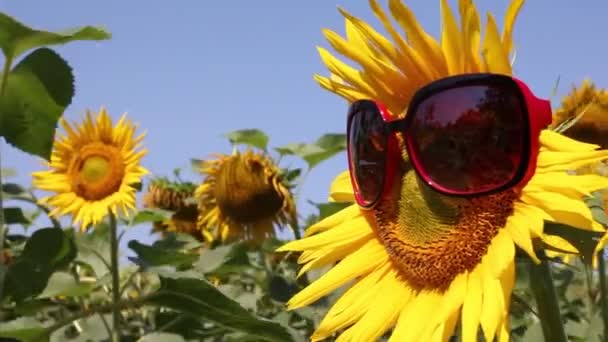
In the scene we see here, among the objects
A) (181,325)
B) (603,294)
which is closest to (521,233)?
(603,294)

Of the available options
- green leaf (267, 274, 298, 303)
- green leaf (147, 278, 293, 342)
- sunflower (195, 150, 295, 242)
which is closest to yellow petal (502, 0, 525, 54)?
green leaf (147, 278, 293, 342)

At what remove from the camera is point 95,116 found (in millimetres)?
3914

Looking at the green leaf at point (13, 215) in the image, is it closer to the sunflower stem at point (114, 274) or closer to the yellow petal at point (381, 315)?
the sunflower stem at point (114, 274)

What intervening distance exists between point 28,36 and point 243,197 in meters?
2.12

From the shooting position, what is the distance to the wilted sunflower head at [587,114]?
2.45 meters

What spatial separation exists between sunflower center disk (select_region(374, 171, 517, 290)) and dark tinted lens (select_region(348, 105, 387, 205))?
1.3 inches

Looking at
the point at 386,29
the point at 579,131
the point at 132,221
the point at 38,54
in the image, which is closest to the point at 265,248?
the point at 132,221

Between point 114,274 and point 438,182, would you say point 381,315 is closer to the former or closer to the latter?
point 438,182

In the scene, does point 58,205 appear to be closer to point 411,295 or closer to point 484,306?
point 411,295

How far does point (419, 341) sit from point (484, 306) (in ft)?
0.53

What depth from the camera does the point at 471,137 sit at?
147 centimetres

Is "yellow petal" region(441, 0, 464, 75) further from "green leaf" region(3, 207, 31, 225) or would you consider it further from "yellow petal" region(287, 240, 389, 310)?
"green leaf" region(3, 207, 31, 225)

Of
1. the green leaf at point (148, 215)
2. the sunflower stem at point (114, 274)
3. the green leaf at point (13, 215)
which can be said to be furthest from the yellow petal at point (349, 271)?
the green leaf at point (148, 215)

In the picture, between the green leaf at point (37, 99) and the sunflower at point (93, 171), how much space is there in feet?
5.77
